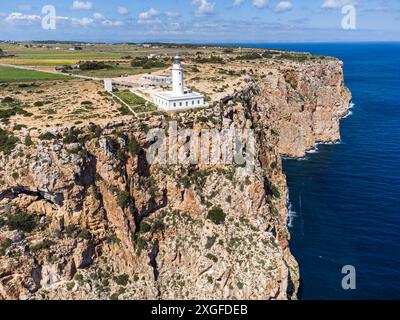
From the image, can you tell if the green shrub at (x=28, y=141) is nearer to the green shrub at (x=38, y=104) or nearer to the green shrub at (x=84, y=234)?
the green shrub at (x=84, y=234)

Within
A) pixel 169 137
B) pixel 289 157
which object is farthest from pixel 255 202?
pixel 289 157

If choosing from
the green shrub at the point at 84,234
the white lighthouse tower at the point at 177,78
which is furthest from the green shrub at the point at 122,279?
the white lighthouse tower at the point at 177,78

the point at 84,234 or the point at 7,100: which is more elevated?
the point at 7,100

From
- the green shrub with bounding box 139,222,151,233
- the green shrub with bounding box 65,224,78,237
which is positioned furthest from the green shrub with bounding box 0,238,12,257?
the green shrub with bounding box 139,222,151,233

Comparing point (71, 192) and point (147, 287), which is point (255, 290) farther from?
point (71, 192)

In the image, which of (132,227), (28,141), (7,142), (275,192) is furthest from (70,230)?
(275,192)

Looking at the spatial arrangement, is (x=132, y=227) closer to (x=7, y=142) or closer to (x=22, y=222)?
(x=22, y=222)

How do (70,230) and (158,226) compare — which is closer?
(70,230)
